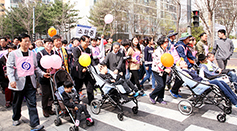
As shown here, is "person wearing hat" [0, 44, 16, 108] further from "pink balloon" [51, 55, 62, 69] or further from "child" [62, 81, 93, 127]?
"child" [62, 81, 93, 127]

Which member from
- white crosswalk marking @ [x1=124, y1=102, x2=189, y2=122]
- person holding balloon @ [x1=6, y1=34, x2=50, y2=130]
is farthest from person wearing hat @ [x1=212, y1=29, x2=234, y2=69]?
person holding balloon @ [x1=6, y1=34, x2=50, y2=130]

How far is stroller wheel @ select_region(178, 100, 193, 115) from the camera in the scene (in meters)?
4.48

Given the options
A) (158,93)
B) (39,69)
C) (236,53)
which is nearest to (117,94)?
(158,93)

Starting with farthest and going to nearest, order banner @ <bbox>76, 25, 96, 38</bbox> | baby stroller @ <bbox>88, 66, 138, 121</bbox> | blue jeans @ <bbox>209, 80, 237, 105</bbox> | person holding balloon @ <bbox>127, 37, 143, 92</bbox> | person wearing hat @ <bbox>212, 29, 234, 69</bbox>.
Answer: person wearing hat @ <bbox>212, 29, 234, 69</bbox> → banner @ <bbox>76, 25, 96, 38</bbox> → person holding balloon @ <bbox>127, 37, 143, 92</bbox> → baby stroller @ <bbox>88, 66, 138, 121</bbox> → blue jeans @ <bbox>209, 80, 237, 105</bbox>

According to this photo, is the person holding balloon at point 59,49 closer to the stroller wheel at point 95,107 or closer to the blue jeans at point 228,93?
the stroller wheel at point 95,107

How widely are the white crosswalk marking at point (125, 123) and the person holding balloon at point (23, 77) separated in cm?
143

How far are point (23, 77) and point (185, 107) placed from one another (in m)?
3.78

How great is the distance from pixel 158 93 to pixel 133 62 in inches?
59.2

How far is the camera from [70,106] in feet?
12.6

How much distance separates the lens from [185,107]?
15.1ft

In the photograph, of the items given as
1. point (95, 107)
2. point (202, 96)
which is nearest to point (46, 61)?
point (95, 107)

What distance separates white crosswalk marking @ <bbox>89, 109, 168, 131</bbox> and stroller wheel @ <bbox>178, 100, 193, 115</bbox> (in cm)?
101

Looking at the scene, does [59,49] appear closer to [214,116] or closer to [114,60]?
[114,60]

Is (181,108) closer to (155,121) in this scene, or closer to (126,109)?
(155,121)
